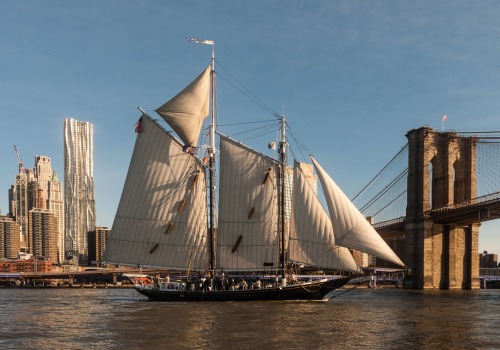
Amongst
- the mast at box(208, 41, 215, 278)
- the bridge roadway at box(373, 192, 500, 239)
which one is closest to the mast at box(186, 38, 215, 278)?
the mast at box(208, 41, 215, 278)

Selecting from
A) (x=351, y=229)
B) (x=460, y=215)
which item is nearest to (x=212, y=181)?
(x=351, y=229)

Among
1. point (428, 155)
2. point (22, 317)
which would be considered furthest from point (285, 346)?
point (428, 155)

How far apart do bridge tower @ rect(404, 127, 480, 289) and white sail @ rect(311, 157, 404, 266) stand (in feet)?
169

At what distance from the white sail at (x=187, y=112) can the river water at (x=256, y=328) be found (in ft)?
63.6

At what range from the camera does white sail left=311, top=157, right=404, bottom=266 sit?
2296 inches

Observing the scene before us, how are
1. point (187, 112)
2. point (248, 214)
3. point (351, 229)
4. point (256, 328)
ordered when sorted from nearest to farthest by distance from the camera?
point (256, 328), point (351, 229), point (248, 214), point (187, 112)

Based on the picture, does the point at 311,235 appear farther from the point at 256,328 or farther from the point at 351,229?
the point at 256,328

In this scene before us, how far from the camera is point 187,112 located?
6912 cm

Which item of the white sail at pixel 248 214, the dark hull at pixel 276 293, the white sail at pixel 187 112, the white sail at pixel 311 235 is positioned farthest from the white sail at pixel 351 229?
the white sail at pixel 187 112

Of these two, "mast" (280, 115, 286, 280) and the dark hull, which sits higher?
"mast" (280, 115, 286, 280)

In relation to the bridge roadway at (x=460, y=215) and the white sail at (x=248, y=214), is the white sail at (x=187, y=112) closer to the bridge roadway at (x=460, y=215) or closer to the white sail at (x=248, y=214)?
the white sail at (x=248, y=214)

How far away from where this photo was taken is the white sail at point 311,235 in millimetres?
61031

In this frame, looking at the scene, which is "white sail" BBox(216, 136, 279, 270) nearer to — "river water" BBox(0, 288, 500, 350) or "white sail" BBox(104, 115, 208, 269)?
"white sail" BBox(104, 115, 208, 269)

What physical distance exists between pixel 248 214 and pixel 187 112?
1323 centimetres
